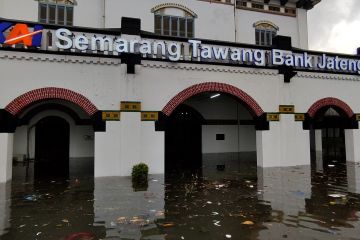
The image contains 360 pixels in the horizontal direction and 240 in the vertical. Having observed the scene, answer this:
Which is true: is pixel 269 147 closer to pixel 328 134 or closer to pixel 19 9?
pixel 328 134

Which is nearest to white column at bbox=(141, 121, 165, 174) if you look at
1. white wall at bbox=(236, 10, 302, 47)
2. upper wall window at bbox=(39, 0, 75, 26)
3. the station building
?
the station building

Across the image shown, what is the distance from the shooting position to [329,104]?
51.4ft

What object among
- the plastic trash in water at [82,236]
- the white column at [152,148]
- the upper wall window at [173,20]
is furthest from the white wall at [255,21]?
the plastic trash in water at [82,236]

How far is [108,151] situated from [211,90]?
5.26m

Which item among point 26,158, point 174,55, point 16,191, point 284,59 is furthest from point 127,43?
point 26,158

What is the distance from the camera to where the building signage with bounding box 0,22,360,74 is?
11062mm

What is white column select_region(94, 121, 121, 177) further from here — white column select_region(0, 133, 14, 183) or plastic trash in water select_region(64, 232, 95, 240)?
plastic trash in water select_region(64, 232, 95, 240)

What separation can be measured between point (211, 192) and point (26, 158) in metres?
12.9

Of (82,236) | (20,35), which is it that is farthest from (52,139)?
(82,236)

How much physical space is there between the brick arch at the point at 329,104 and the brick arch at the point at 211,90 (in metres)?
3.02

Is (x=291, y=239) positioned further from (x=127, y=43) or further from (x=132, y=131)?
(x=127, y=43)

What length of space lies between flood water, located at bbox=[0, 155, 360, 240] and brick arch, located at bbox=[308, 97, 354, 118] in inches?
167

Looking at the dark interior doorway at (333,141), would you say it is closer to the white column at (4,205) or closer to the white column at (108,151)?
the white column at (108,151)

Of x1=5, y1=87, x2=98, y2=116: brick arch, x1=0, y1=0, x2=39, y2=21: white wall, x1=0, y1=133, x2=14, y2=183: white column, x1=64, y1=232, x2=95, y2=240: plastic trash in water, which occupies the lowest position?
x1=64, y1=232, x2=95, y2=240: plastic trash in water
